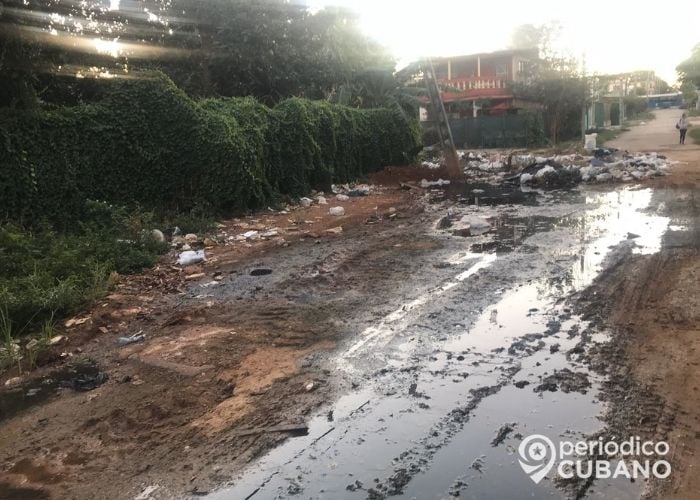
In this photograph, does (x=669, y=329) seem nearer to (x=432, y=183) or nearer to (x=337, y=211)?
(x=337, y=211)

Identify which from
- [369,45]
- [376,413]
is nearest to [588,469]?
[376,413]

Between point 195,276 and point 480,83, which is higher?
point 480,83

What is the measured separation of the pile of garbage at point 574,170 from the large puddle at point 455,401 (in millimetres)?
11082

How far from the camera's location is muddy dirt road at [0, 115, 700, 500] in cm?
321

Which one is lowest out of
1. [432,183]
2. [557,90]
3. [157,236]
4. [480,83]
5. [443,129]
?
[432,183]

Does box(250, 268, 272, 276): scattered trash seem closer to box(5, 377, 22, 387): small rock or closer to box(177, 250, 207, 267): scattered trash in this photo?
box(177, 250, 207, 267): scattered trash

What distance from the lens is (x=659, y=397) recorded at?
372 cm

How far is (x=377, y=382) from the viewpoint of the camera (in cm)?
427

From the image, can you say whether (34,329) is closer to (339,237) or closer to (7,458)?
(7,458)

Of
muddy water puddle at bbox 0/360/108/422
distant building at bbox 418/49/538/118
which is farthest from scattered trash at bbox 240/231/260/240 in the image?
distant building at bbox 418/49/538/118

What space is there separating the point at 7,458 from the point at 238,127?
10.5m

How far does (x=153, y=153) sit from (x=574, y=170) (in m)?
12.4

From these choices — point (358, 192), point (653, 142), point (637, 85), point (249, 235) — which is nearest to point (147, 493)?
point (249, 235)

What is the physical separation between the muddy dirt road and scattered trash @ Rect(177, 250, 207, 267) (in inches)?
30.1
